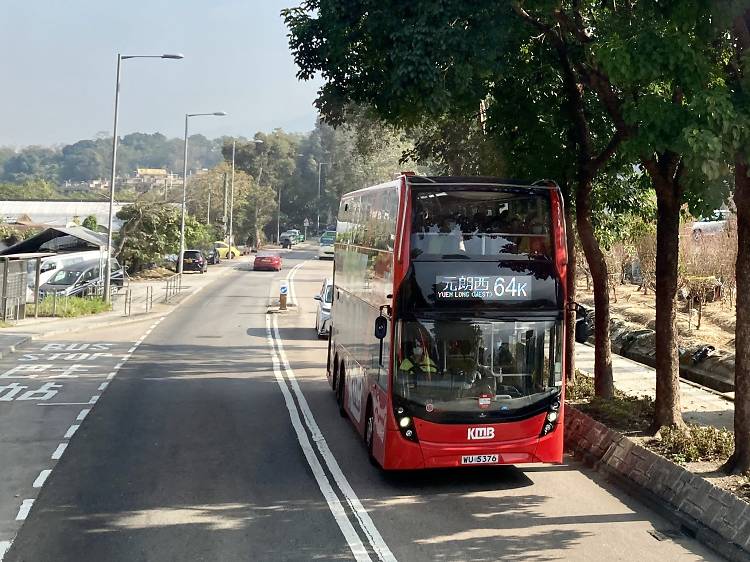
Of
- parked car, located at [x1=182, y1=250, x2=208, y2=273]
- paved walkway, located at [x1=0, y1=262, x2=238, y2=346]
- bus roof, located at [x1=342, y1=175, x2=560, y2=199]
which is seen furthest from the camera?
parked car, located at [x1=182, y1=250, x2=208, y2=273]

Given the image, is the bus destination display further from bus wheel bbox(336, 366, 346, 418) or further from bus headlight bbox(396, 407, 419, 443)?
bus wheel bbox(336, 366, 346, 418)

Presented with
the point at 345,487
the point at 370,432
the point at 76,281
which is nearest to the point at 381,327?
the point at 370,432

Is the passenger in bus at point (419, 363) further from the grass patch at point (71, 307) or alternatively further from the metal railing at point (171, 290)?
the metal railing at point (171, 290)

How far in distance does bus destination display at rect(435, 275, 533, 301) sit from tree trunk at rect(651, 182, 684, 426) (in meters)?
3.22

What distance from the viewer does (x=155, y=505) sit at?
34.3 feet

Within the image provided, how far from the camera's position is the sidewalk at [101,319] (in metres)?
25.7

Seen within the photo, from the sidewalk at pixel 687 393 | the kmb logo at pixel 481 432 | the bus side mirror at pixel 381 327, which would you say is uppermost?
the bus side mirror at pixel 381 327

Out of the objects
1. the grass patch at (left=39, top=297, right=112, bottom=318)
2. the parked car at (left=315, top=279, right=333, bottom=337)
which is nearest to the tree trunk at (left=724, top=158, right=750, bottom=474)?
the parked car at (left=315, top=279, right=333, bottom=337)

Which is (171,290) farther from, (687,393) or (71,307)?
(687,393)

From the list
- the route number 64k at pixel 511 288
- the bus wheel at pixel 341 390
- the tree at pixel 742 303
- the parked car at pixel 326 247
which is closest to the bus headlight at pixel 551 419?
the route number 64k at pixel 511 288

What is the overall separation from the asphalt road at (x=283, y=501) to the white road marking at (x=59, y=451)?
0.10 metres

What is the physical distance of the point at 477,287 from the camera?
35.9 feet

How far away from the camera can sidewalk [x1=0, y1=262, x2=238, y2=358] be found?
1011 inches

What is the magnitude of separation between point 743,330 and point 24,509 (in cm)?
911
